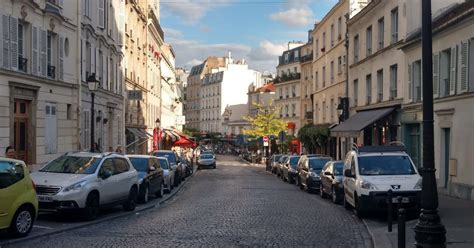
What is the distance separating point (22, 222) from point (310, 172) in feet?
51.2

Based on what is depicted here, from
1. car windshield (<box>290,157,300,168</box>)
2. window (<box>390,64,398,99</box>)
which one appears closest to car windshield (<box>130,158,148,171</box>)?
window (<box>390,64,398,99</box>)

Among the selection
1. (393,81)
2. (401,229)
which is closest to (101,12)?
(393,81)

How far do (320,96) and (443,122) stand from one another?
97.9 feet

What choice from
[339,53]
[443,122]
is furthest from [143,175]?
[339,53]

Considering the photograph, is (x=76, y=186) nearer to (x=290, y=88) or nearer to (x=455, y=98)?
(x=455, y=98)

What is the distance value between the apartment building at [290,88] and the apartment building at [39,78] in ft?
169

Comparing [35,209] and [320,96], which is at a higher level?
[320,96]

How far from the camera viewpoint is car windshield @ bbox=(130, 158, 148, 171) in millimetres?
20739

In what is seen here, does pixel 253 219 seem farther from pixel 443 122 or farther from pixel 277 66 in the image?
pixel 277 66

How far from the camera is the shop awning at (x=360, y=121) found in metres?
29.0

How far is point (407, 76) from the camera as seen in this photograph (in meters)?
26.9

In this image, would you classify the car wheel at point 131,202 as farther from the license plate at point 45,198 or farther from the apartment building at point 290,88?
the apartment building at point 290,88

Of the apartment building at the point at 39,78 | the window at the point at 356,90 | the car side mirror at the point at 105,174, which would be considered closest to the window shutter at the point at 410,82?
→ the window at the point at 356,90

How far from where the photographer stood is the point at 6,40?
19.8 metres
